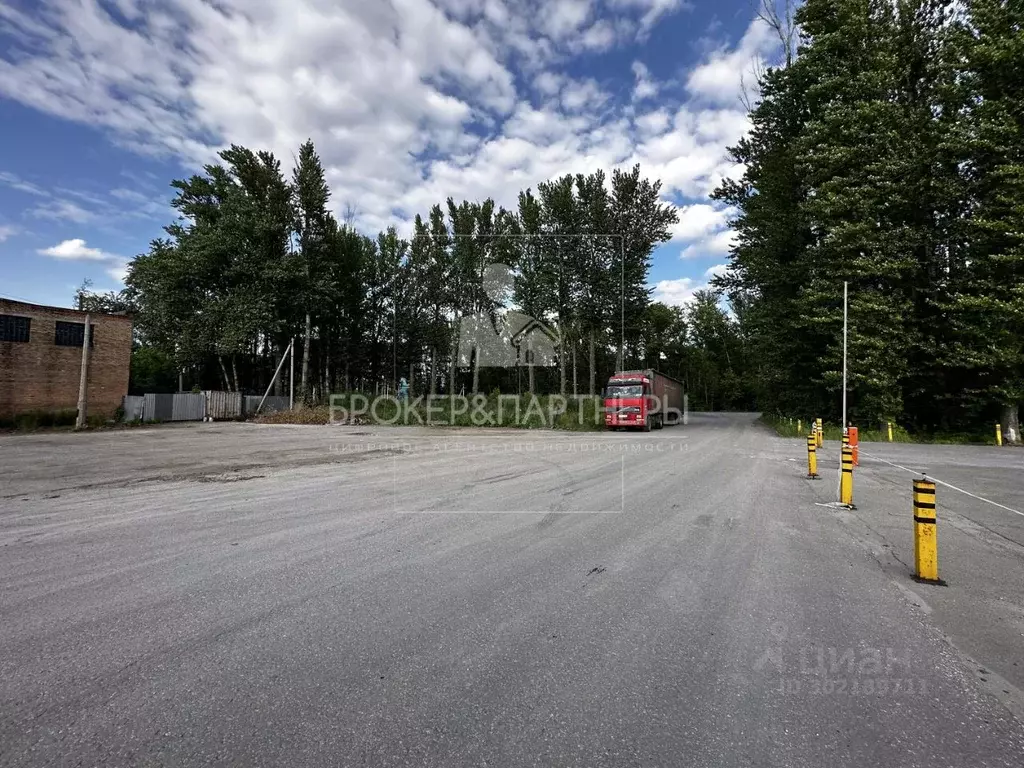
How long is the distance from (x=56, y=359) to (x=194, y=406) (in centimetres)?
680

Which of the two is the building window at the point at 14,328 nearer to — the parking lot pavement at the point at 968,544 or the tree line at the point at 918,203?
the parking lot pavement at the point at 968,544

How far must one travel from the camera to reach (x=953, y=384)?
68.0 ft

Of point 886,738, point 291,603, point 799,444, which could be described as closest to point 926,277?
point 799,444

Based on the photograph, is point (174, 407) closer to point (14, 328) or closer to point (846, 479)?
point (14, 328)

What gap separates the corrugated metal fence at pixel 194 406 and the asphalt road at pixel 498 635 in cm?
2268

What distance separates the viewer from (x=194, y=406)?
96.3ft

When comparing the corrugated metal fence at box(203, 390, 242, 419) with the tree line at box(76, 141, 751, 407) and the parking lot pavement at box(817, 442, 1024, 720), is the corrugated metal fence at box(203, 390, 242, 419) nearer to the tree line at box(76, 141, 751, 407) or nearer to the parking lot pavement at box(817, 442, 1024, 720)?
the tree line at box(76, 141, 751, 407)

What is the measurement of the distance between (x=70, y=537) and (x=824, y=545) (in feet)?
28.5

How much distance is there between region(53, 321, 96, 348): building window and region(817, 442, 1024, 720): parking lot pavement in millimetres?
32077

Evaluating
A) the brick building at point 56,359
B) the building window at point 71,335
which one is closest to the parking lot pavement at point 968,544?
the brick building at point 56,359

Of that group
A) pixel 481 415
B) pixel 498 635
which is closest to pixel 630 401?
pixel 481 415

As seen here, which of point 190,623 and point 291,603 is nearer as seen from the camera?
point 190,623

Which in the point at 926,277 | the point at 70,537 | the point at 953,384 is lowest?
the point at 70,537

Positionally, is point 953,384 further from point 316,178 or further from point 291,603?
point 316,178
